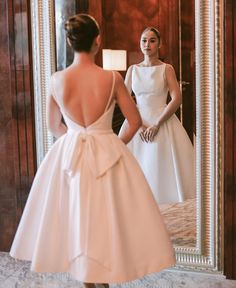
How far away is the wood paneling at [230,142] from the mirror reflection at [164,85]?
165mm

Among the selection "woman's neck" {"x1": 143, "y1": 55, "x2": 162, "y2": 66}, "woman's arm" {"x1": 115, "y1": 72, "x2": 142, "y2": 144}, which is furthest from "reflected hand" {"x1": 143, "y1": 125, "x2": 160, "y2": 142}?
"woman's arm" {"x1": 115, "y1": 72, "x2": 142, "y2": 144}

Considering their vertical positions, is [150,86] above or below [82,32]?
below

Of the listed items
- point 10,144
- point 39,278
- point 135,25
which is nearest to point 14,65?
point 10,144

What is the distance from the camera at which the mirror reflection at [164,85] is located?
2.62m

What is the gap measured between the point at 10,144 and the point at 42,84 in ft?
1.34

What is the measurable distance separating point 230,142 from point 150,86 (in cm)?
48

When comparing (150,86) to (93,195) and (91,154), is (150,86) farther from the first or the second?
(93,195)

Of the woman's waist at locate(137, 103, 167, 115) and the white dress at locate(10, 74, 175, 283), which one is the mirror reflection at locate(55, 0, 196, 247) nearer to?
the woman's waist at locate(137, 103, 167, 115)

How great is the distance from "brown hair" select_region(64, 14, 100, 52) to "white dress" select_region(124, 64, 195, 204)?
62 cm

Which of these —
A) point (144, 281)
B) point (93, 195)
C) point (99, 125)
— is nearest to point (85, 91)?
point (99, 125)

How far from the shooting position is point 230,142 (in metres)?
2.58

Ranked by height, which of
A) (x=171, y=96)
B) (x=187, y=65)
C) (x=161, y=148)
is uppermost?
Result: (x=187, y=65)

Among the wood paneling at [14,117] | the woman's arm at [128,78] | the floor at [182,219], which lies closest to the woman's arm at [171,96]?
the woman's arm at [128,78]

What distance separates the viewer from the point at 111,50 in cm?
272
